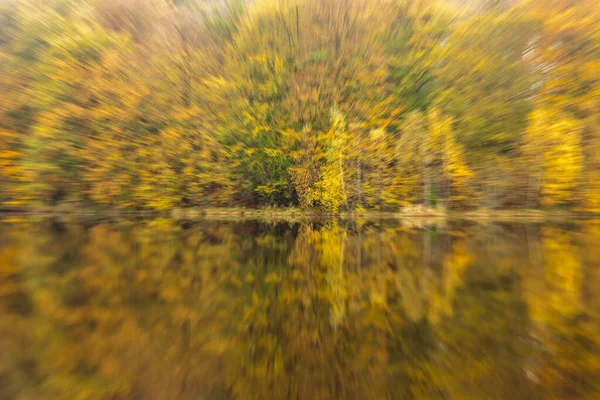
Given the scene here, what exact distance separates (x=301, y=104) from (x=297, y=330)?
2764 centimetres

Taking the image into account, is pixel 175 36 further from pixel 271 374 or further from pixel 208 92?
pixel 271 374

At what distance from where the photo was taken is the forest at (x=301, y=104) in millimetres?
24016

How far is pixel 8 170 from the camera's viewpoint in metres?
25.2

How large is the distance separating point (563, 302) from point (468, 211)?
23265 millimetres

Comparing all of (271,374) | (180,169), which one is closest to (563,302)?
(271,374)

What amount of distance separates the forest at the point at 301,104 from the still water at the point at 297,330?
21.1 meters

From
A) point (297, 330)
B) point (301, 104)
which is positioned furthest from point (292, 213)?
point (297, 330)

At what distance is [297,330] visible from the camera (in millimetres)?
3404

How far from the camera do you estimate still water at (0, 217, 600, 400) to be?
2502mm

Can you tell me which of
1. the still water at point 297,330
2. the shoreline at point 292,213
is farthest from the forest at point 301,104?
the still water at point 297,330

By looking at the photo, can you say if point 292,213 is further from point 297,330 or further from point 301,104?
point 297,330

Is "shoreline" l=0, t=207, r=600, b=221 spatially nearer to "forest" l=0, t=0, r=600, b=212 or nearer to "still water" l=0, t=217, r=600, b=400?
"forest" l=0, t=0, r=600, b=212

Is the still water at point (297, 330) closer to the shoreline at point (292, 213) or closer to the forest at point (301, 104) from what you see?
the shoreline at point (292, 213)

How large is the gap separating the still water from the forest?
21.1 m
